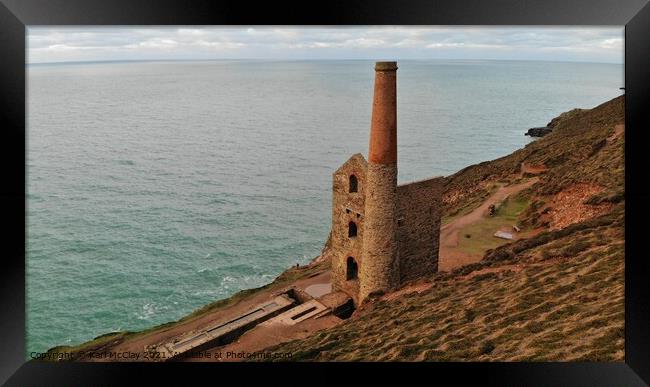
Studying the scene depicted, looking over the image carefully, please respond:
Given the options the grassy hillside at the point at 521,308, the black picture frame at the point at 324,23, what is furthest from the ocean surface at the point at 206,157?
the black picture frame at the point at 324,23

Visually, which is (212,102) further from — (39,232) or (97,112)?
(39,232)

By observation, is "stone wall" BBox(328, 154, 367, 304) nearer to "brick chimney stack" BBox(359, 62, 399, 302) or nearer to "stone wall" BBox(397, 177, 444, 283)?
"brick chimney stack" BBox(359, 62, 399, 302)

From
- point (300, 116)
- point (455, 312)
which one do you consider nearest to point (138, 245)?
point (300, 116)

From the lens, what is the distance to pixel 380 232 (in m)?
15.0

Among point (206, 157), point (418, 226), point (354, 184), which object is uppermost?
point (206, 157)

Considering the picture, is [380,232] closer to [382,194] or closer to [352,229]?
[382,194]

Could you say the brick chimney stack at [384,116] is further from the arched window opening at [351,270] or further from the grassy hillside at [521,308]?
the grassy hillside at [521,308]

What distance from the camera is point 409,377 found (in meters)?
10.2

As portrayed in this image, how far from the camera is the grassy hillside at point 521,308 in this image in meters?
10.5

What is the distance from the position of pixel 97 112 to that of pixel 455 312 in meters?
20.7

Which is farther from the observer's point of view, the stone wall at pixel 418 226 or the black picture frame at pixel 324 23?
the stone wall at pixel 418 226

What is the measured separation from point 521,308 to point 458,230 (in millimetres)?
12227

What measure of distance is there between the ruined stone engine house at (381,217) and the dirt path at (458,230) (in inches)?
89.3

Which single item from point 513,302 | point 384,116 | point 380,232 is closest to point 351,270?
point 380,232
